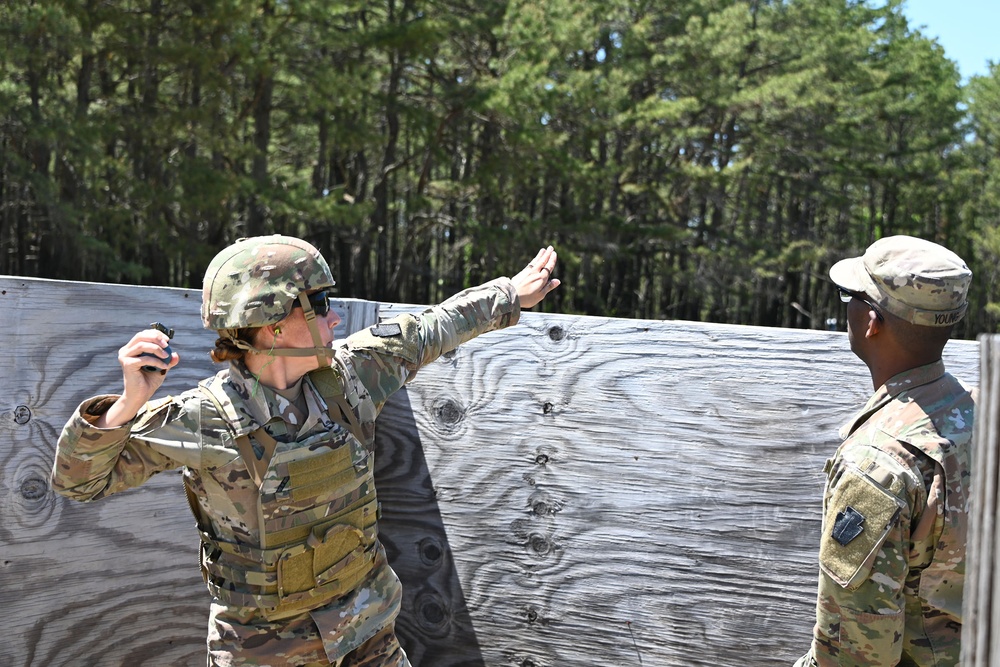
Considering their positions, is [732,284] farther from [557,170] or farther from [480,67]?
[480,67]

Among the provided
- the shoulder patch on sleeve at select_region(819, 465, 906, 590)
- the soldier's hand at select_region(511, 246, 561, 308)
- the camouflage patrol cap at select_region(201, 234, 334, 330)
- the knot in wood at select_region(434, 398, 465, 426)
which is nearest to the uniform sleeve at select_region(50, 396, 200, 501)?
the camouflage patrol cap at select_region(201, 234, 334, 330)

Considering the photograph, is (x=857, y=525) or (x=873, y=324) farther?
(x=873, y=324)

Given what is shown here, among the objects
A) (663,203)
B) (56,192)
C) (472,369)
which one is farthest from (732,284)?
(472,369)

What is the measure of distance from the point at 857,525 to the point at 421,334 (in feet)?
3.94

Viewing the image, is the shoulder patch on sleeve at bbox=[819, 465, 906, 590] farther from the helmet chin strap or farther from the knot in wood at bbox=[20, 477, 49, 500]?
the knot in wood at bbox=[20, 477, 49, 500]

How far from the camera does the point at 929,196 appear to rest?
37500 mm

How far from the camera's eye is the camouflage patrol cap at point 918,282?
193cm

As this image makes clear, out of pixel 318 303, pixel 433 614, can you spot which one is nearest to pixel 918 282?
pixel 318 303

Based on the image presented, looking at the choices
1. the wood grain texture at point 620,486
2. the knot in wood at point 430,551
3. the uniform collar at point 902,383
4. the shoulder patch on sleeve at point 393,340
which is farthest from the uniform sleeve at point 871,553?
the knot in wood at point 430,551

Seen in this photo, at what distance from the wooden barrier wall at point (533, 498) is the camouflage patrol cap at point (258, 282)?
864 millimetres

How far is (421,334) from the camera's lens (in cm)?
246

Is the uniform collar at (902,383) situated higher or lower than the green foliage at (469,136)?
lower

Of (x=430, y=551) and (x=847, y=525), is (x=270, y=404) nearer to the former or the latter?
(x=430, y=551)

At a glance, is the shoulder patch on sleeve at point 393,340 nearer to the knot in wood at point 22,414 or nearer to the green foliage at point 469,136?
the knot in wood at point 22,414
